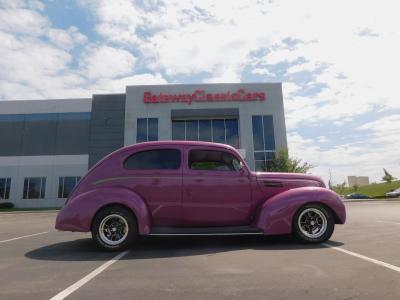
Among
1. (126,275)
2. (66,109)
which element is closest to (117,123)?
(66,109)

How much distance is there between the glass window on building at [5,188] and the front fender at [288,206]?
3552 centimetres

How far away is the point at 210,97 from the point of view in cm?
3247

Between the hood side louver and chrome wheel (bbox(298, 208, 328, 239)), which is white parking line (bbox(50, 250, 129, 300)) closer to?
the hood side louver

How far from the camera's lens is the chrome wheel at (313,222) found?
563cm

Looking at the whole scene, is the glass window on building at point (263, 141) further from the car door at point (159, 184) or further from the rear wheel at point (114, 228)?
the rear wheel at point (114, 228)

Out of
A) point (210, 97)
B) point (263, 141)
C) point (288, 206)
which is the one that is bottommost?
point (288, 206)

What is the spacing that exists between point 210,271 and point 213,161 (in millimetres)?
2561

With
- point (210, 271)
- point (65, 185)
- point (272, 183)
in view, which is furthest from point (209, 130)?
point (210, 271)

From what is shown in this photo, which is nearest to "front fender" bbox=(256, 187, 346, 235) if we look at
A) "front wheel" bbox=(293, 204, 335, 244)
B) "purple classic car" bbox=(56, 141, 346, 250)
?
"purple classic car" bbox=(56, 141, 346, 250)

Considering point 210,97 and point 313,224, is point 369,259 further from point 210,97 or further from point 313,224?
point 210,97

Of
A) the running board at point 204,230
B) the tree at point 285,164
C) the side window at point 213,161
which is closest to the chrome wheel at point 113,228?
the running board at point 204,230

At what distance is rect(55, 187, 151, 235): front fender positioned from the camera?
17.3 feet

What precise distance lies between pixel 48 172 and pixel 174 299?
34.6 meters

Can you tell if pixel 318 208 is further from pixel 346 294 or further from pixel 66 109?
pixel 66 109
